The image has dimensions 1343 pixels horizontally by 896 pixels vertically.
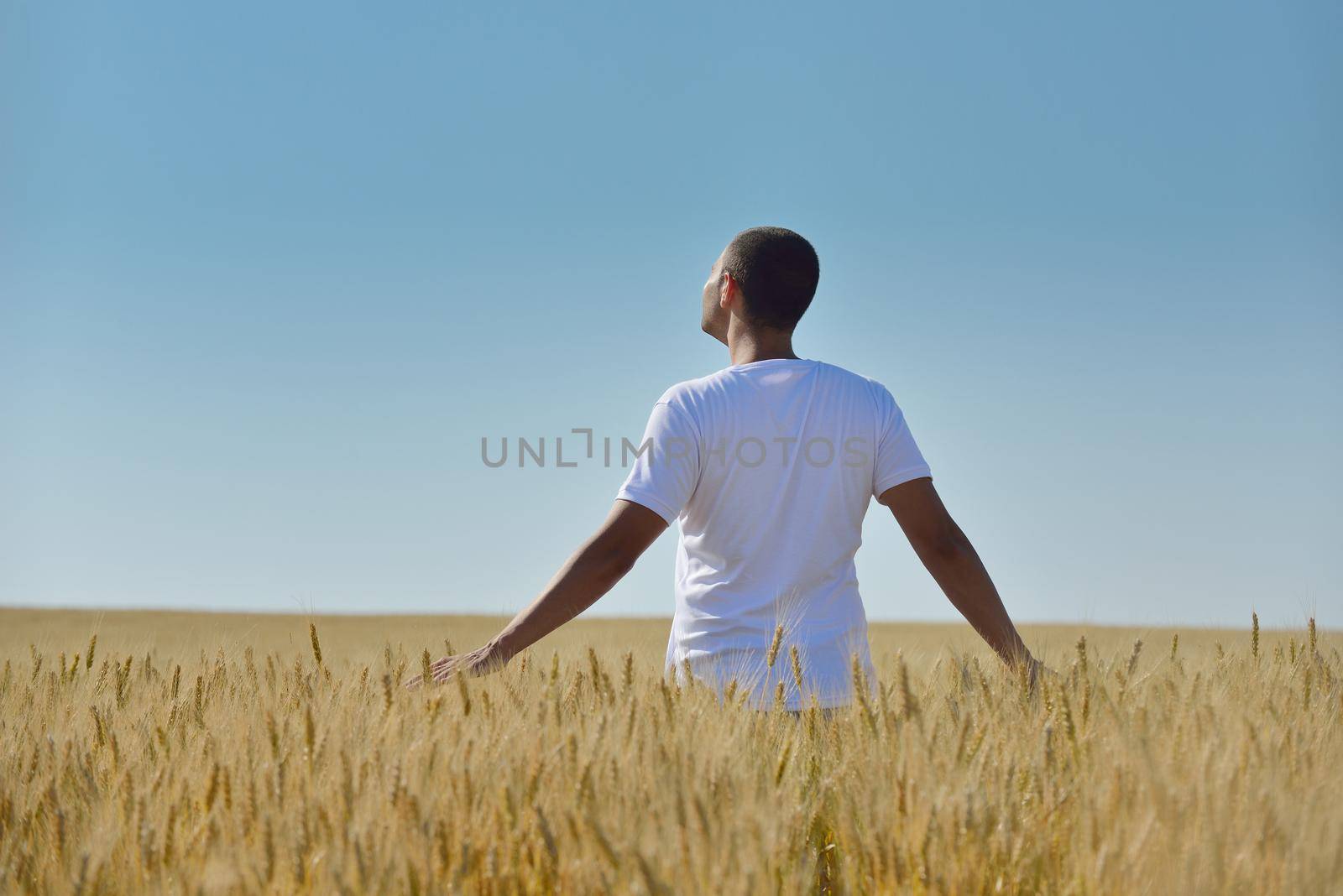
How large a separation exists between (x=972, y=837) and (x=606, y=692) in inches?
44.1

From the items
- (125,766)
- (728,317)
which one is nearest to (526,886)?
(125,766)

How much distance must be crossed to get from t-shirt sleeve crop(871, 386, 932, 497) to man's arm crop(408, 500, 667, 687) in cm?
67

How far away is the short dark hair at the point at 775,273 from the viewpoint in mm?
2908

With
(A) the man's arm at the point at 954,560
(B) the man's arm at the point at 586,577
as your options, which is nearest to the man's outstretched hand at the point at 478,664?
(B) the man's arm at the point at 586,577

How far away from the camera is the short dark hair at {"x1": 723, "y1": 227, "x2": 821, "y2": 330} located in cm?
291

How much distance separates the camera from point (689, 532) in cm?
291

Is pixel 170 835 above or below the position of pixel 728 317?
below

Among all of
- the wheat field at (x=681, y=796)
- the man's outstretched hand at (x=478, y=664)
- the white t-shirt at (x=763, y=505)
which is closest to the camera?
the wheat field at (x=681, y=796)

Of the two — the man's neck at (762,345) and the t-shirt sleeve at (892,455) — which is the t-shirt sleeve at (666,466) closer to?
the man's neck at (762,345)

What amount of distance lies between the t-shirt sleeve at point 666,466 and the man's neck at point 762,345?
0.32 metres

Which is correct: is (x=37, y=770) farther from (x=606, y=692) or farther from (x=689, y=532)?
(x=689, y=532)

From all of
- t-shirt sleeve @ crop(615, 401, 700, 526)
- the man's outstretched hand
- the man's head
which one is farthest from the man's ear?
the man's outstretched hand

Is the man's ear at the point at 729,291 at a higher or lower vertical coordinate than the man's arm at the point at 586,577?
higher

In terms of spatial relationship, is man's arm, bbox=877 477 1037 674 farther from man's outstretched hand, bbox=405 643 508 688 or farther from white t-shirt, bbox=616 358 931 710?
man's outstretched hand, bbox=405 643 508 688
